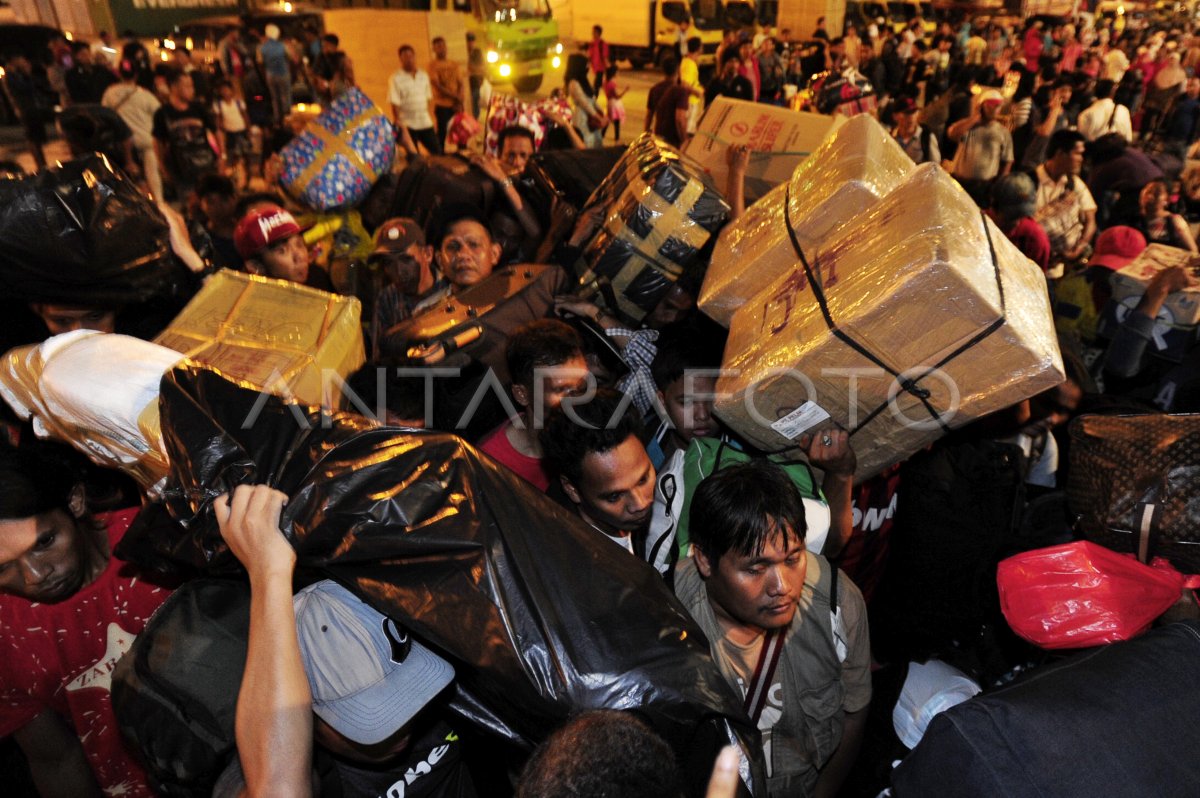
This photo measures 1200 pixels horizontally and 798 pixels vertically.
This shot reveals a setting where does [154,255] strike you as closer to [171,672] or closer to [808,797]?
[171,672]

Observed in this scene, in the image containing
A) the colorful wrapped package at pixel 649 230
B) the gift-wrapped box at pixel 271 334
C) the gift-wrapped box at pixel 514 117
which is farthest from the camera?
the gift-wrapped box at pixel 514 117

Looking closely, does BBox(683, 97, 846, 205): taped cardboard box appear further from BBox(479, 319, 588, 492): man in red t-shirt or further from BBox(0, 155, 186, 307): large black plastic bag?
BBox(0, 155, 186, 307): large black plastic bag

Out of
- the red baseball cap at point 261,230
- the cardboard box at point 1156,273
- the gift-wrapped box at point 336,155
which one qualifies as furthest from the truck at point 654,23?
the red baseball cap at point 261,230

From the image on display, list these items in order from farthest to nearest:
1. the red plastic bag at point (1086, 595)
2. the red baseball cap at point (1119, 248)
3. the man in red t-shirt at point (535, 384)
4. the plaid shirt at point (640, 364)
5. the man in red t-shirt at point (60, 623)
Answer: the red baseball cap at point (1119, 248) < the plaid shirt at point (640, 364) < the man in red t-shirt at point (535, 384) < the man in red t-shirt at point (60, 623) < the red plastic bag at point (1086, 595)

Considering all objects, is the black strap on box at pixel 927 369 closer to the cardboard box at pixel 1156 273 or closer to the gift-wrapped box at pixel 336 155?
the cardboard box at pixel 1156 273

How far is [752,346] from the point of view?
2.29m

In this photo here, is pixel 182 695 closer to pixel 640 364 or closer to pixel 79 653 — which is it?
pixel 79 653

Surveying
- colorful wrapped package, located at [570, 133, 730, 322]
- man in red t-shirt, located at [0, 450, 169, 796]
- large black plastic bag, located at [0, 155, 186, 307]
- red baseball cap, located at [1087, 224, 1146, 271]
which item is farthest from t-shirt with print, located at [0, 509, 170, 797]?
red baseball cap, located at [1087, 224, 1146, 271]

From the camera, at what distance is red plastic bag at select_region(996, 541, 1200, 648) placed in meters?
1.75

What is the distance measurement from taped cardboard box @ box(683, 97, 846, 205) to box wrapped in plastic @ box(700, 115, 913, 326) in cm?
100

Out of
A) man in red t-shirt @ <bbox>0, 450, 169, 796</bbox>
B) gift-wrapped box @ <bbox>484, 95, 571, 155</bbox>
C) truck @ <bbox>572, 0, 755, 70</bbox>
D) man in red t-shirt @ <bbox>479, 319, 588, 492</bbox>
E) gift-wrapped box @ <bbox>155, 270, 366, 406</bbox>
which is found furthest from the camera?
truck @ <bbox>572, 0, 755, 70</bbox>

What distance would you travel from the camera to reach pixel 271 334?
2516 millimetres

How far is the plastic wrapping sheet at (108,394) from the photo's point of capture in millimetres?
1783

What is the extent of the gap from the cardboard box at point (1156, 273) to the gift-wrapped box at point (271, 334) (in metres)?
3.42
